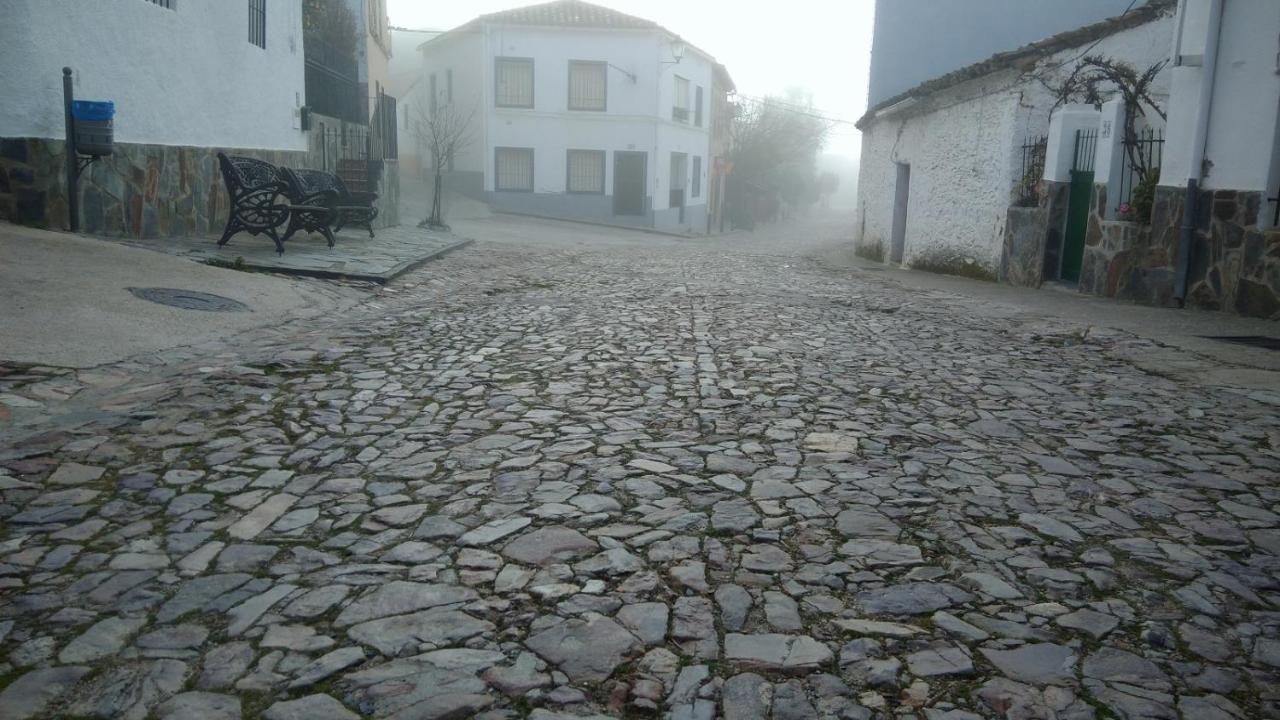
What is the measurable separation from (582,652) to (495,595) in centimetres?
46

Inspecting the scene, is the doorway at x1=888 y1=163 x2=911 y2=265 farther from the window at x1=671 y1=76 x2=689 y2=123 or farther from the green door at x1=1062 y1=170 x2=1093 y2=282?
the window at x1=671 y1=76 x2=689 y2=123

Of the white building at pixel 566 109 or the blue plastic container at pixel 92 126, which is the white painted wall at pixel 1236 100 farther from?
the white building at pixel 566 109

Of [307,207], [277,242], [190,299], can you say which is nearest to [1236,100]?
[190,299]

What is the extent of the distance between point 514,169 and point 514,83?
3.16m

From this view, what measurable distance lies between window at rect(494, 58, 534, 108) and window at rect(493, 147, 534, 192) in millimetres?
1676

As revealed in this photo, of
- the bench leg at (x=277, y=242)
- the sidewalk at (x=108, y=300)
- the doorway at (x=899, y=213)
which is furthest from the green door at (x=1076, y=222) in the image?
the bench leg at (x=277, y=242)

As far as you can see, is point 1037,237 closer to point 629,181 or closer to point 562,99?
point 629,181

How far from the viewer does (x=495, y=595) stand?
3014mm

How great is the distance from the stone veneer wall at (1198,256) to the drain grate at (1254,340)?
1153 millimetres

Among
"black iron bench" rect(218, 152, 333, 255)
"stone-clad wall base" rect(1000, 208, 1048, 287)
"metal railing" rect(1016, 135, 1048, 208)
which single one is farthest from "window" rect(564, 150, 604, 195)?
"black iron bench" rect(218, 152, 333, 255)

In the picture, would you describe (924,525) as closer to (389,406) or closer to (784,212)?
(389,406)

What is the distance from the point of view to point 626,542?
346 centimetres

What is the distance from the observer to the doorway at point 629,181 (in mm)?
35750

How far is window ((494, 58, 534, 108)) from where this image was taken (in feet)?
114
